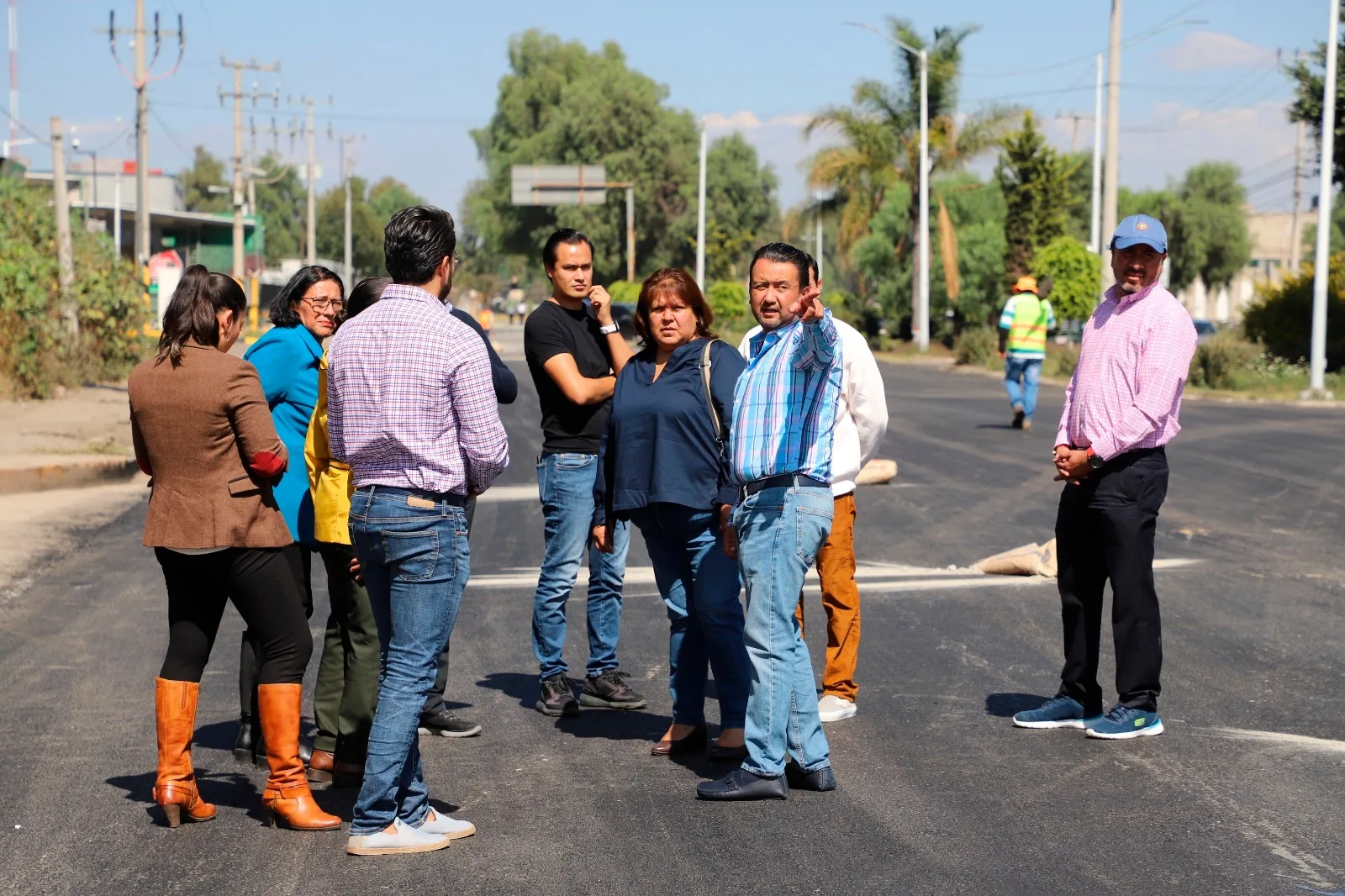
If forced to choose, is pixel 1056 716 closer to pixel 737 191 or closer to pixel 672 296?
pixel 672 296

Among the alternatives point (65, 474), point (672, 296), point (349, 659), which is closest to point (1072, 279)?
point (65, 474)

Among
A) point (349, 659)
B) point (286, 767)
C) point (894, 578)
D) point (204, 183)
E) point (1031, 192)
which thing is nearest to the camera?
point (286, 767)

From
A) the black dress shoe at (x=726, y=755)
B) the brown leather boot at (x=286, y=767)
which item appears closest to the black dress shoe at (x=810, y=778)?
the black dress shoe at (x=726, y=755)

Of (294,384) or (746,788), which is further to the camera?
(294,384)

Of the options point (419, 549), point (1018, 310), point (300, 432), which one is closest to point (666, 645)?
point (300, 432)

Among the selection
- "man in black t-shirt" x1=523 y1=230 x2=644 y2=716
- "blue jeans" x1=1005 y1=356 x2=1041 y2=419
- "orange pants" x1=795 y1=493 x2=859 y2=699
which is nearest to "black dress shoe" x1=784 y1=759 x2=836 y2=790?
"orange pants" x1=795 y1=493 x2=859 y2=699

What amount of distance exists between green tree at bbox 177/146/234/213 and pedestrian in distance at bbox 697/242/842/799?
127111mm

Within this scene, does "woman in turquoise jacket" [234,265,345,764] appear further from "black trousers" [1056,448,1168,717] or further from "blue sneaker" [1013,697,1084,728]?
"black trousers" [1056,448,1168,717]

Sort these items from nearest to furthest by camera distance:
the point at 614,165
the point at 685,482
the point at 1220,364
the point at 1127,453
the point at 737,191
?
the point at 685,482
the point at 1127,453
the point at 1220,364
the point at 614,165
the point at 737,191

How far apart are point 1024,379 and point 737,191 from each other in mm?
63587

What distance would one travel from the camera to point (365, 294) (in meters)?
5.68

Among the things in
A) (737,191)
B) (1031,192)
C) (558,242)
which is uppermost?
(737,191)

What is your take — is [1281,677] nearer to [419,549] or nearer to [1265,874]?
[1265,874]

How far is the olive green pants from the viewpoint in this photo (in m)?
5.54
